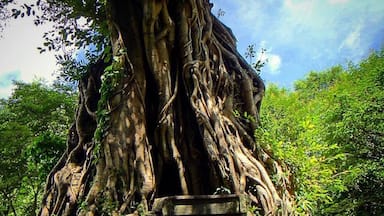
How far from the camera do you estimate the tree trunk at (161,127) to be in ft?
11.1

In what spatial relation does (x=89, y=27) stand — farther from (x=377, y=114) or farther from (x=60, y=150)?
(x=377, y=114)

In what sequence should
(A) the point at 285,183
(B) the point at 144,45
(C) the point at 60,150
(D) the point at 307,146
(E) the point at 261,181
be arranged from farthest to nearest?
(C) the point at 60,150 < (D) the point at 307,146 < (B) the point at 144,45 < (A) the point at 285,183 < (E) the point at 261,181

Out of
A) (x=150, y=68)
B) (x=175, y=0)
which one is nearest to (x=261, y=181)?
(x=150, y=68)

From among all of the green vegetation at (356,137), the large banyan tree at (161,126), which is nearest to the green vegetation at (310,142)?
the green vegetation at (356,137)

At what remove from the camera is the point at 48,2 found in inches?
211

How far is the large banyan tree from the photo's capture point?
11.1 feet

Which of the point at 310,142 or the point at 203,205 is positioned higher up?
the point at 310,142

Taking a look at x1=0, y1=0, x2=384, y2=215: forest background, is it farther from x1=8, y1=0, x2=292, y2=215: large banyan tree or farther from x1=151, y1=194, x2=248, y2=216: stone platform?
x1=151, y1=194, x2=248, y2=216: stone platform

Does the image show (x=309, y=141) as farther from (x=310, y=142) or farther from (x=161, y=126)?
(x=161, y=126)

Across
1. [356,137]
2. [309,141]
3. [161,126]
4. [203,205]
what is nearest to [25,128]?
[161,126]

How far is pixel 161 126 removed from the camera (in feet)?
12.2

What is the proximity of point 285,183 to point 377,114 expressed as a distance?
13.6 feet

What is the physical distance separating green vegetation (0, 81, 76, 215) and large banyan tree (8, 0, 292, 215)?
3.87 m

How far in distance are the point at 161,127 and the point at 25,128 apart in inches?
212
